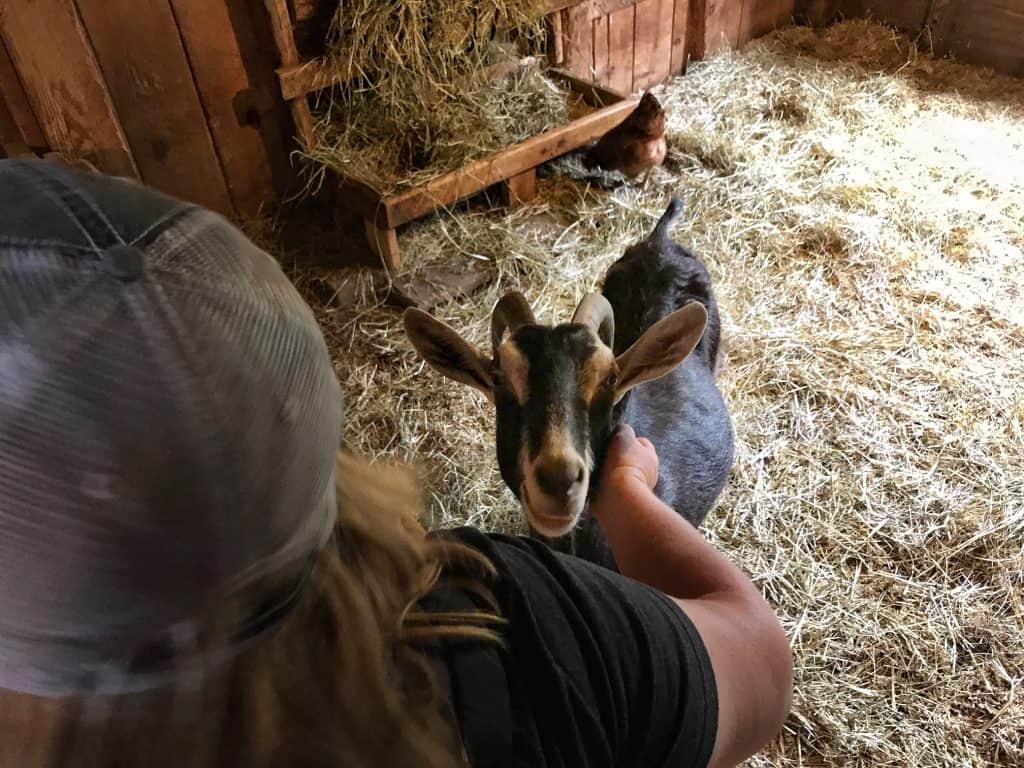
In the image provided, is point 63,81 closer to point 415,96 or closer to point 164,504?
point 415,96

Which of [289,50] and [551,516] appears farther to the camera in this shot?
[289,50]

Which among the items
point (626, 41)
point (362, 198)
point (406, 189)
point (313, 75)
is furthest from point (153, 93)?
point (626, 41)

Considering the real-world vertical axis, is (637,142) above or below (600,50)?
below

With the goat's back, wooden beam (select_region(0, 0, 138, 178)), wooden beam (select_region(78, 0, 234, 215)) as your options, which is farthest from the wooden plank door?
wooden beam (select_region(0, 0, 138, 178))

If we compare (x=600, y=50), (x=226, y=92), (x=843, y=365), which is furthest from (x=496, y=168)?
(x=843, y=365)

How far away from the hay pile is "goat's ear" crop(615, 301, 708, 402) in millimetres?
1935

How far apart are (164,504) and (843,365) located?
310 cm

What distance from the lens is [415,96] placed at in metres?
3.64

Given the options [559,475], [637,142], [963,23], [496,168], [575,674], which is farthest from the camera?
[963,23]

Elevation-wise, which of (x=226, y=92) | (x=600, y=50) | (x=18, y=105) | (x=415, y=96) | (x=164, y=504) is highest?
(x=164, y=504)

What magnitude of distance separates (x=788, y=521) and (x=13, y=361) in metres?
2.49

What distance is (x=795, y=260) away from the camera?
3.79 m

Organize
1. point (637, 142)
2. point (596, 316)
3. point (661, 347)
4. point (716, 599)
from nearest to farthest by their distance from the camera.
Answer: point (716, 599), point (661, 347), point (596, 316), point (637, 142)

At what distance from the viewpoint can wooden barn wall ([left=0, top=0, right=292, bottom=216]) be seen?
291 centimetres
